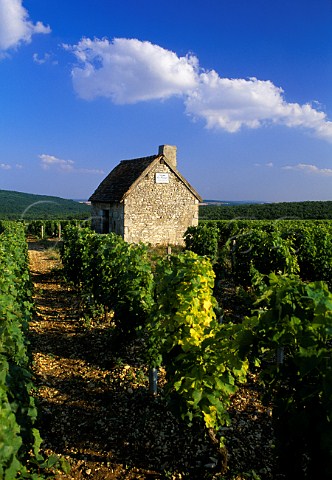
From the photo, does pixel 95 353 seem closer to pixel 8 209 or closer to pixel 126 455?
pixel 126 455

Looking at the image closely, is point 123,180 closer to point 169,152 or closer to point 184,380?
point 169,152

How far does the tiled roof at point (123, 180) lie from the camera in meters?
19.2

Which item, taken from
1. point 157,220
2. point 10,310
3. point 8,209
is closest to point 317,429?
point 10,310

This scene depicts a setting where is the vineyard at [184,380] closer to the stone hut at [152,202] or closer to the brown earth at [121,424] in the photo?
the brown earth at [121,424]

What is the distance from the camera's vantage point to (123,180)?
67.3 ft

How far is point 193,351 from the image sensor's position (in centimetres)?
380

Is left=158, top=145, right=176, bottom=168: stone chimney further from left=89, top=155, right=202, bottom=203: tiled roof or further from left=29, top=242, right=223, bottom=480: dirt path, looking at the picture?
left=29, top=242, right=223, bottom=480: dirt path

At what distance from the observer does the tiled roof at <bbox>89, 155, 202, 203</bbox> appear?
19.2m

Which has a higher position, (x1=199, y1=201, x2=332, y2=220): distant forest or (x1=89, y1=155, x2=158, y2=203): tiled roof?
(x1=89, y1=155, x2=158, y2=203): tiled roof

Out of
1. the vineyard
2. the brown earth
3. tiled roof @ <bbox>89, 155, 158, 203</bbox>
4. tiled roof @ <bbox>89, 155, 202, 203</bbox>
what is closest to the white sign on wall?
tiled roof @ <bbox>89, 155, 202, 203</bbox>

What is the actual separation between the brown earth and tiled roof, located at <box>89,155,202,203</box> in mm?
12722

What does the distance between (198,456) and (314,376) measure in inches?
89.8

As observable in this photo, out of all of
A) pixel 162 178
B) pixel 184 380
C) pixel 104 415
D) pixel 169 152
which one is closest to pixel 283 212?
pixel 169 152

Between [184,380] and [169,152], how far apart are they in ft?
57.8
